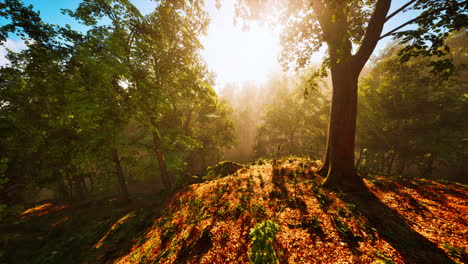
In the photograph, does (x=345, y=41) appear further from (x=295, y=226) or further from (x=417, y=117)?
(x=417, y=117)

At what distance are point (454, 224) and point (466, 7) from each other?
5103mm

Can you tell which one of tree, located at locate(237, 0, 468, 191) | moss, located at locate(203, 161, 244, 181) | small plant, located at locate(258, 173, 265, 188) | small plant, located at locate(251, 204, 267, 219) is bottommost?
moss, located at locate(203, 161, 244, 181)

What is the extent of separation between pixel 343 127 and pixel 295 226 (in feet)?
13.9

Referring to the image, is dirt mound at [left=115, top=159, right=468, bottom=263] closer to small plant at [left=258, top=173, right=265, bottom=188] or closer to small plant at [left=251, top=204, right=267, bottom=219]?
small plant at [left=251, top=204, right=267, bottom=219]

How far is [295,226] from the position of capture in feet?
13.9

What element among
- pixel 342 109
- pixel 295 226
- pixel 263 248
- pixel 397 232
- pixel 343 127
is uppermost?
pixel 342 109

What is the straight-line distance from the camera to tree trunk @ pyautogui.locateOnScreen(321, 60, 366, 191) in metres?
5.82

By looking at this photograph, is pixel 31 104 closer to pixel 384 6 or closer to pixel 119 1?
pixel 119 1

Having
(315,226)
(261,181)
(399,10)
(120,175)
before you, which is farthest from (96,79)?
(399,10)

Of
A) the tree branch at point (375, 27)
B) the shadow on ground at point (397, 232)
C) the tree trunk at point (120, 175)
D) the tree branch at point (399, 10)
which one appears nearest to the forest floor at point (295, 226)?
the shadow on ground at point (397, 232)

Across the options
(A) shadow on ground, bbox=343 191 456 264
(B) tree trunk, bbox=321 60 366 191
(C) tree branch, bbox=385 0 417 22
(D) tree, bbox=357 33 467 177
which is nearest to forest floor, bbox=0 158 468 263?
(A) shadow on ground, bbox=343 191 456 264

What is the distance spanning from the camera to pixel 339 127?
6.05m

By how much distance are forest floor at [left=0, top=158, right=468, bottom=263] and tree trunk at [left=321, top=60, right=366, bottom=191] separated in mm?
627

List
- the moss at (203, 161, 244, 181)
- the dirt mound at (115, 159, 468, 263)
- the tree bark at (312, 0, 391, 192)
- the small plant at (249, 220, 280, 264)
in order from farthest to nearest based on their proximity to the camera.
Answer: the moss at (203, 161, 244, 181) → the tree bark at (312, 0, 391, 192) → the dirt mound at (115, 159, 468, 263) → the small plant at (249, 220, 280, 264)
